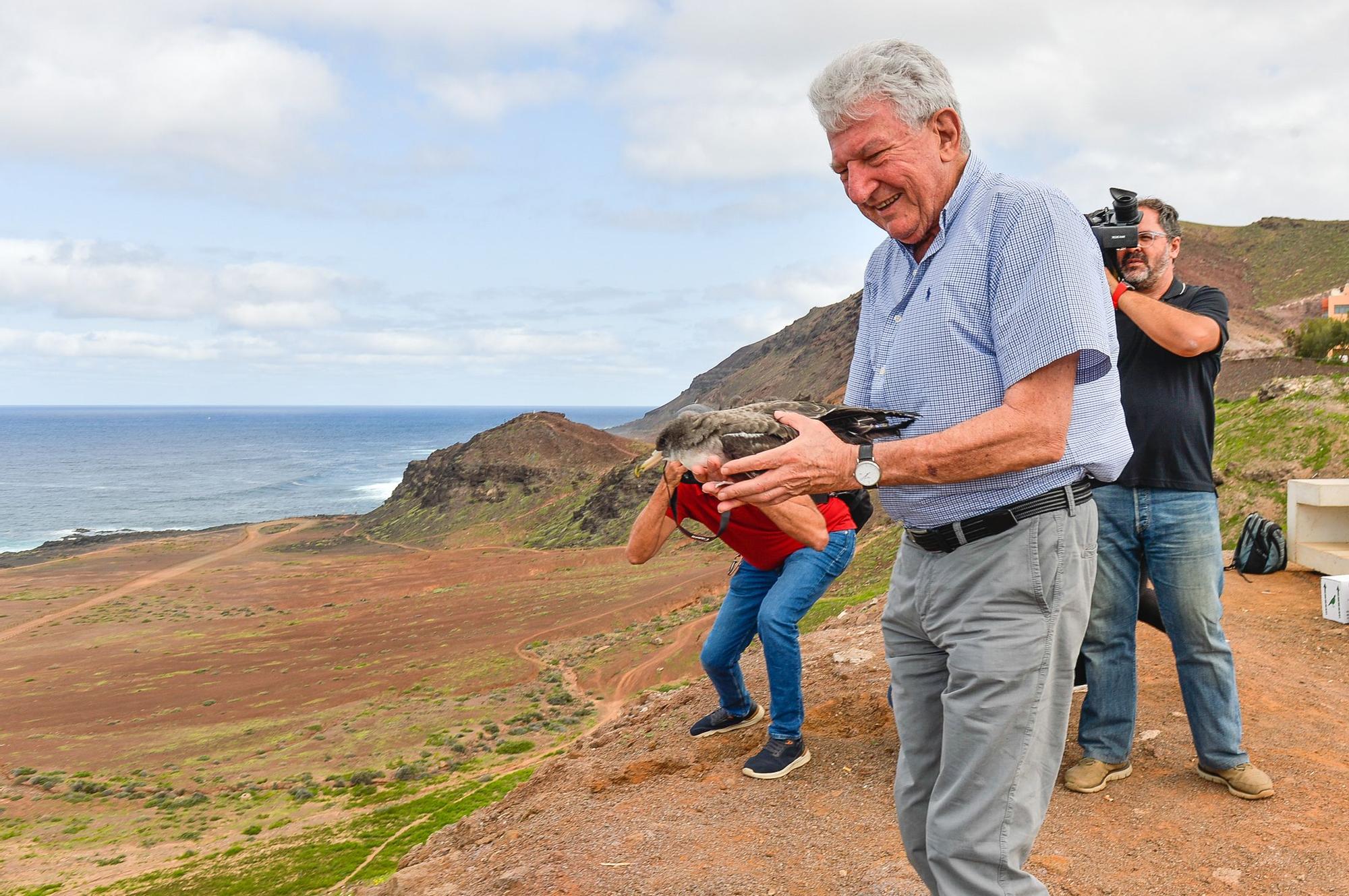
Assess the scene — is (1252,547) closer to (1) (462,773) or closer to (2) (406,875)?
(2) (406,875)

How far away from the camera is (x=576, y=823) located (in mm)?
5000

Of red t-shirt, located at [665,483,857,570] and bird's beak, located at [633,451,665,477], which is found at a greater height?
bird's beak, located at [633,451,665,477]

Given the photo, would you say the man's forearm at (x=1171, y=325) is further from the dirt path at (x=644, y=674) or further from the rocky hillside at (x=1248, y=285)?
the rocky hillside at (x=1248, y=285)

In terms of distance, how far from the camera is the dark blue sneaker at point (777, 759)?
509 centimetres

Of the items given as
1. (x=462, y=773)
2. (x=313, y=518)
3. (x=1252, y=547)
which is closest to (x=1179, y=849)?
(x=1252, y=547)

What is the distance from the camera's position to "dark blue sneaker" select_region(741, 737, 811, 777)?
5.09 meters

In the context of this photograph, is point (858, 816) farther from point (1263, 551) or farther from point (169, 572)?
point (169, 572)

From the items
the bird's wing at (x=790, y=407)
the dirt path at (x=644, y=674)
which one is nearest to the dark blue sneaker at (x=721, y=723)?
the bird's wing at (x=790, y=407)

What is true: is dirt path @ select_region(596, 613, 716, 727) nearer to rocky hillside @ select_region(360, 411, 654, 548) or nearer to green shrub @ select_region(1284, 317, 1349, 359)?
rocky hillside @ select_region(360, 411, 654, 548)

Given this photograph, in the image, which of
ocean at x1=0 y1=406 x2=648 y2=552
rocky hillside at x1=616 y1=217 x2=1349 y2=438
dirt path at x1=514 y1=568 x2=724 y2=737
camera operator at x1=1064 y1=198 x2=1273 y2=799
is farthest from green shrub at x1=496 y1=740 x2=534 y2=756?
ocean at x1=0 y1=406 x2=648 y2=552

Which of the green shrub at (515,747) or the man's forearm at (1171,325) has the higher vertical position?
the man's forearm at (1171,325)

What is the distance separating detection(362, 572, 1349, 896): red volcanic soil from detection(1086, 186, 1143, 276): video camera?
2.55m

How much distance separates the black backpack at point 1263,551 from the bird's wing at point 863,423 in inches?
308

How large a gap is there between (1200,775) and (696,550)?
2896cm
